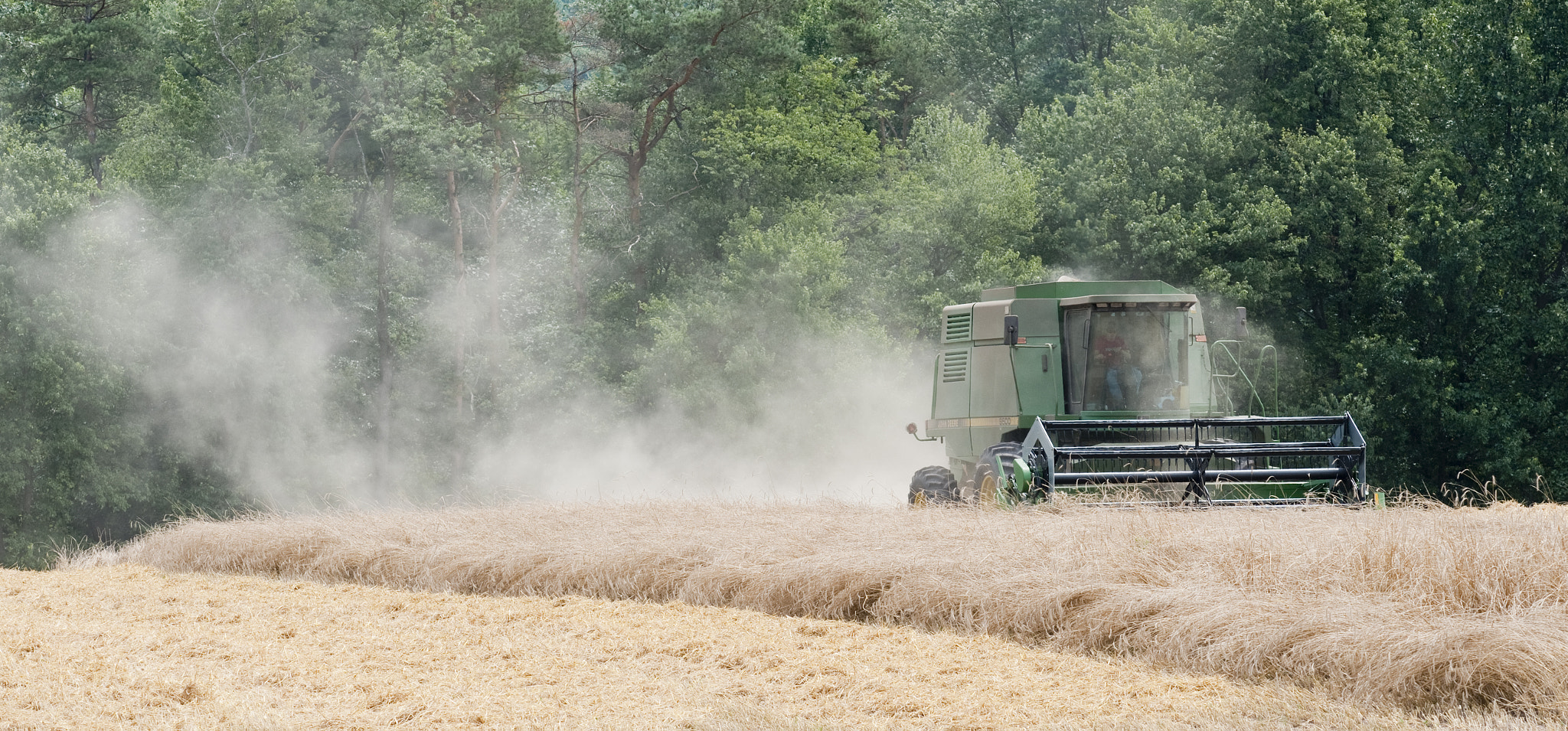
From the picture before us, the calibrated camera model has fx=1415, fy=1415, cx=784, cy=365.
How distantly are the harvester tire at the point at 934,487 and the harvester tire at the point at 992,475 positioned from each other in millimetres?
266

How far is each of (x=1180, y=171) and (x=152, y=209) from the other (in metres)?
21.0

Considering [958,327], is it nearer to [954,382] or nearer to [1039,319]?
[954,382]

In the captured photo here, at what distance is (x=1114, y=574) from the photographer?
7379 mm

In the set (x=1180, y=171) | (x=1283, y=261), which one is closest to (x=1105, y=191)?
(x=1180, y=171)

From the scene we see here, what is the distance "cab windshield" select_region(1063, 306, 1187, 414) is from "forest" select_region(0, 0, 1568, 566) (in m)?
12.0

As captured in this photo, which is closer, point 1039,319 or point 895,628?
point 895,628

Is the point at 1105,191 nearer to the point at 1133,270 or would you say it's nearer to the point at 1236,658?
the point at 1133,270

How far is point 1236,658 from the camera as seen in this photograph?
20.4 ft

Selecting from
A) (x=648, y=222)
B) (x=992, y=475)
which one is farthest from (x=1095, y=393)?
(x=648, y=222)

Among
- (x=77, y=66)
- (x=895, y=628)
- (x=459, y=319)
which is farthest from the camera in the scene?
(x=459, y=319)

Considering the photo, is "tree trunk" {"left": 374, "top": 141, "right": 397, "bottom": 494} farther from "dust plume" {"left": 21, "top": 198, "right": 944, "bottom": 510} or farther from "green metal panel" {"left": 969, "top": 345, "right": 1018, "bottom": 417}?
"green metal panel" {"left": 969, "top": 345, "right": 1018, "bottom": 417}

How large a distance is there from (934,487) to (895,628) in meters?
4.76

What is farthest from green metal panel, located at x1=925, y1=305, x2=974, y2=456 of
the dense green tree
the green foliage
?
the dense green tree

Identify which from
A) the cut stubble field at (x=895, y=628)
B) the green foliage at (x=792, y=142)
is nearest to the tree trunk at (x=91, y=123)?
the green foliage at (x=792, y=142)
